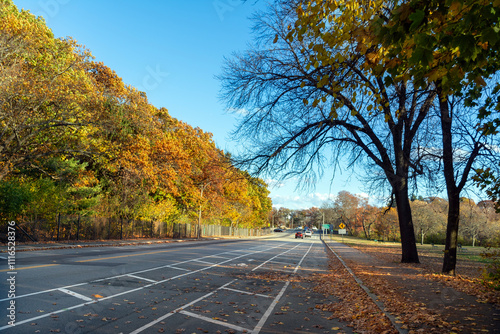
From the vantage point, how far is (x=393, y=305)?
745cm

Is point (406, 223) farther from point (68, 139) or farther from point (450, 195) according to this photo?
point (68, 139)

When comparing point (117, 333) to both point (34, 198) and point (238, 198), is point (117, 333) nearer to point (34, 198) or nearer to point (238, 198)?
point (34, 198)

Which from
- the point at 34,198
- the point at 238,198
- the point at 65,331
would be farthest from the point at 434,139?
the point at 238,198

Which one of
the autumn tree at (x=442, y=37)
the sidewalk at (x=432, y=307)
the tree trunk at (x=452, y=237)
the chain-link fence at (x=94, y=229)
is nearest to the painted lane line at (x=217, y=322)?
the sidewalk at (x=432, y=307)

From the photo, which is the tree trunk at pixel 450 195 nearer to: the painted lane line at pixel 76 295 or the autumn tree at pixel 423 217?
the painted lane line at pixel 76 295

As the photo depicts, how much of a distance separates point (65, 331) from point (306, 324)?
4085mm

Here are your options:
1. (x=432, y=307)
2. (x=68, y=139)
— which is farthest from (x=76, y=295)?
(x=68, y=139)

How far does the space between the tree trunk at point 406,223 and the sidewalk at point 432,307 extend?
534 cm

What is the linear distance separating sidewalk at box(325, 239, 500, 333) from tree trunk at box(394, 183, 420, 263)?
5341 millimetres

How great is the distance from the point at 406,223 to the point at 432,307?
10.0 meters

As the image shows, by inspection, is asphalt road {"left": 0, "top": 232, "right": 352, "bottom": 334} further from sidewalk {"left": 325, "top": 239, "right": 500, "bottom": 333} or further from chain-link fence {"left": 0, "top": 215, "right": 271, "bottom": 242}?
chain-link fence {"left": 0, "top": 215, "right": 271, "bottom": 242}

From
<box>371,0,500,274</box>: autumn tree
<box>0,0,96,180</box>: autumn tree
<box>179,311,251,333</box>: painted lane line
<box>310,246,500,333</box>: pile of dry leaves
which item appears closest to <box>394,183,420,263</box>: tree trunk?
<box>310,246,500,333</box>: pile of dry leaves

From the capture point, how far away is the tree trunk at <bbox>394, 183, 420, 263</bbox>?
1602 centimetres

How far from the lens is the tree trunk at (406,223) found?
16.0m
